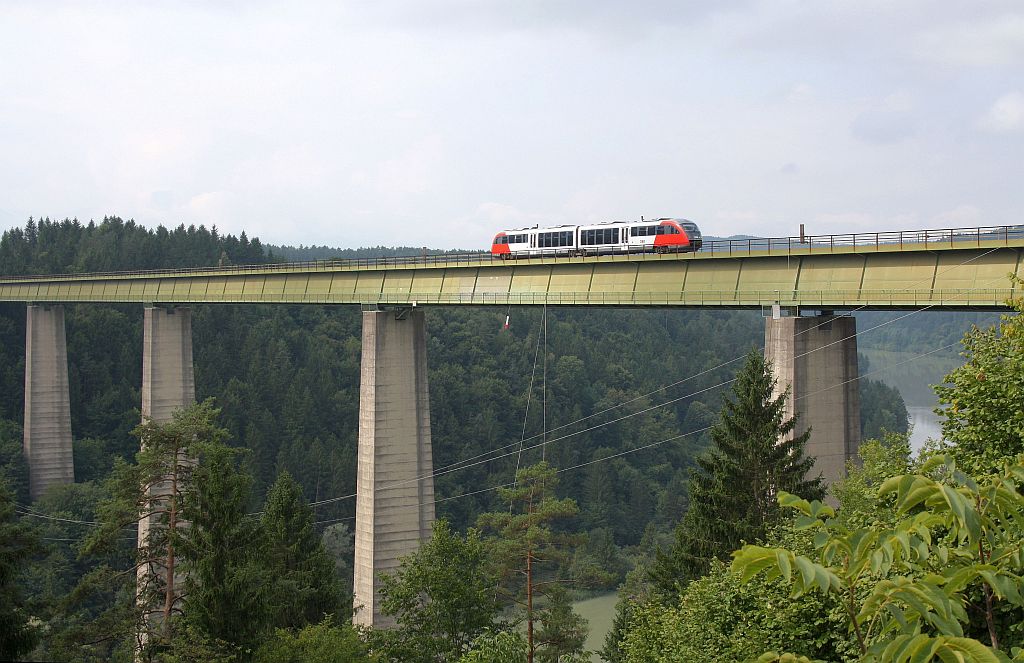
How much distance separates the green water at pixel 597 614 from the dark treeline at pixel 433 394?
4599mm

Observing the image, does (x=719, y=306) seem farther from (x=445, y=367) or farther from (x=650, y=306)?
(x=445, y=367)

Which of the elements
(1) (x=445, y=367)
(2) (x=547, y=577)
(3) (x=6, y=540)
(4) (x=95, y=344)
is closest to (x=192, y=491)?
(3) (x=6, y=540)

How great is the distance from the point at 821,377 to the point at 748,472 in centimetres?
361

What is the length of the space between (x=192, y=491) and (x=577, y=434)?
323 feet

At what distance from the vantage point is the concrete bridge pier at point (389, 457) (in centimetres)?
4106

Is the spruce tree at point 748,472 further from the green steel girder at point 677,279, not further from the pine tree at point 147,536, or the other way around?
the pine tree at point 147,536

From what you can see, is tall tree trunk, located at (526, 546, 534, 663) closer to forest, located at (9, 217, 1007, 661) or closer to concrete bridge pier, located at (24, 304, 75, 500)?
forest, located at (9, 217, 1007, 661)

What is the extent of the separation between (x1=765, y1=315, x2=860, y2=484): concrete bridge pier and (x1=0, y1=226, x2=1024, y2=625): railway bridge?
0.04 m

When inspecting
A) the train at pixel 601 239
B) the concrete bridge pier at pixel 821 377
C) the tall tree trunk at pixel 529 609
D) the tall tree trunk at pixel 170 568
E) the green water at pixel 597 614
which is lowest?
the green water at pixel 597 614

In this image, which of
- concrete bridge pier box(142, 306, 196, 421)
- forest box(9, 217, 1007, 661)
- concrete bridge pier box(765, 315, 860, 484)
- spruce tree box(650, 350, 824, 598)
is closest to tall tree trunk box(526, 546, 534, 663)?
forest box(9, 217, 1007, 661)


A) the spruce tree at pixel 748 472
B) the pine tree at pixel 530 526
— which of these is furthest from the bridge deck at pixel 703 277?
the pine tree at pixel 530 526

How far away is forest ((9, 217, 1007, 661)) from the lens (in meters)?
26.9

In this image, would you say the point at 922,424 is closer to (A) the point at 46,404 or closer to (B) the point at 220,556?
(A) the point at 46,404

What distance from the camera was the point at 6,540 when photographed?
2048cm
